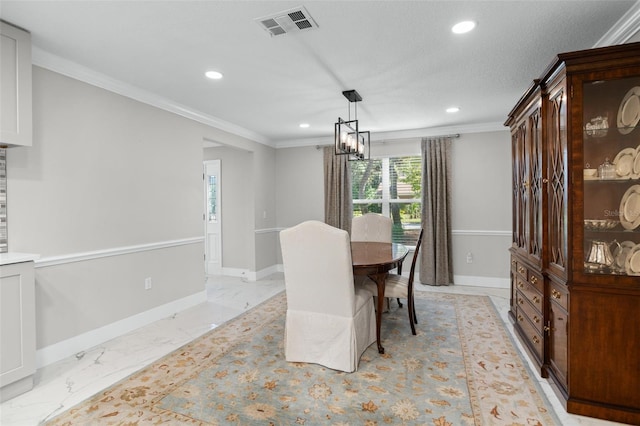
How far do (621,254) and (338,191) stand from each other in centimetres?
407

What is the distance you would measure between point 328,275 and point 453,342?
145cm

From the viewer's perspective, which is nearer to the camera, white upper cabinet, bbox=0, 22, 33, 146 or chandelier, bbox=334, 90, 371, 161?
white upper cabinet, bbox=0, 22, 33, 146

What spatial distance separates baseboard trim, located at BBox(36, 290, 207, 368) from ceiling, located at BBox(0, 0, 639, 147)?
7.38 ft

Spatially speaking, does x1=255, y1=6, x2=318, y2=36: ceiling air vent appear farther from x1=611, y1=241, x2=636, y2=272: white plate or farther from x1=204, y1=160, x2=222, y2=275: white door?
x1=204, y1=160, x2=222, y2=275: white door

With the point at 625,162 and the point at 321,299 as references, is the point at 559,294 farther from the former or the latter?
the point at 321,299

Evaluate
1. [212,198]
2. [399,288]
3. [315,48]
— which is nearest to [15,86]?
[315,48]

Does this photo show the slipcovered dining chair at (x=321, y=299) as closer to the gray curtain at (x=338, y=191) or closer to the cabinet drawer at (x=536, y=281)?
the cabinet drawer at (x=536, y=281)

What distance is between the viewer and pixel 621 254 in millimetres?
1891

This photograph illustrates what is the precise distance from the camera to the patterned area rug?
192 centimetres

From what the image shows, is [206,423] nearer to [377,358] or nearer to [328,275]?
[328,275]

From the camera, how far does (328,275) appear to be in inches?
96.2

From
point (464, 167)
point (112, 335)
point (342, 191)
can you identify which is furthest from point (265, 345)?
point (464, 167)

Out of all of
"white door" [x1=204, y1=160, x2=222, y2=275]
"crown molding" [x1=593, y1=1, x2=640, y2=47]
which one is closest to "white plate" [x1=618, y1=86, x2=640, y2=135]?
"crown molding" [x1=593, y1=1, x2=640, y2=47]

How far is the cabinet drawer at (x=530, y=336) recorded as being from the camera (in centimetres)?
241
